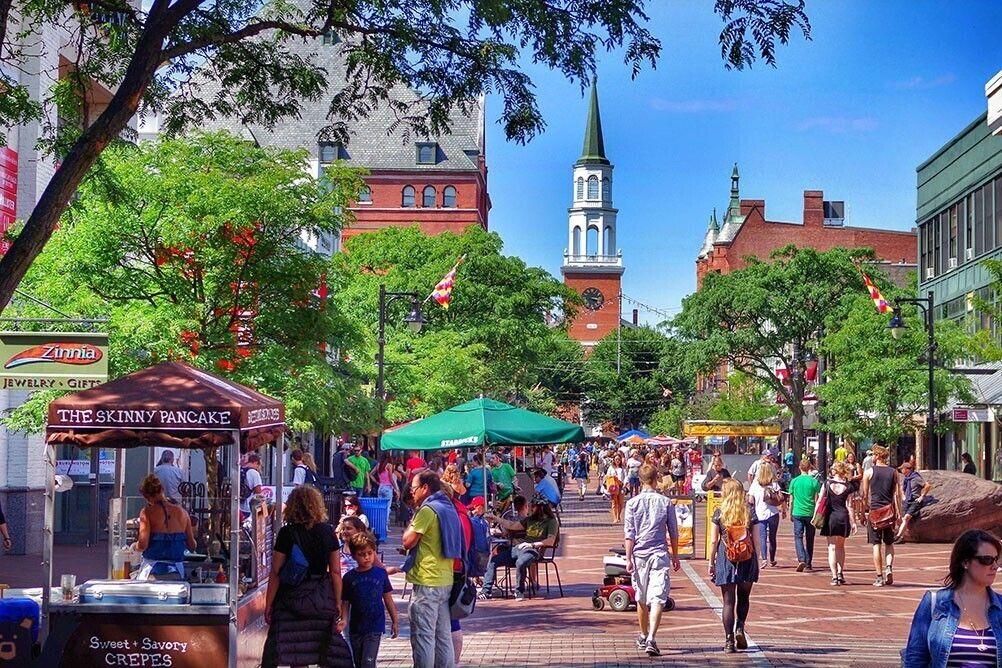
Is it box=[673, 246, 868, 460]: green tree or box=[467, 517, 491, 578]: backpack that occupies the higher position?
box=[673, 246, 868, 460]: green tree

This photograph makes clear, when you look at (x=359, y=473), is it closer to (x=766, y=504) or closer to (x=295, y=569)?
(x=766, y=504)

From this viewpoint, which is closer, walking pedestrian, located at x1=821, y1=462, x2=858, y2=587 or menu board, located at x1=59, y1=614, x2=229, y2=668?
menu board, located at x1=59, y1=614, x2=229, y2=668

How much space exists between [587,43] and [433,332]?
47.0 m

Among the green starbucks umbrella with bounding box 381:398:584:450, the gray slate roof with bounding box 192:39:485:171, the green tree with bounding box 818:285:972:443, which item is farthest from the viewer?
the gray slate roof with bounding box 192:39:485:171

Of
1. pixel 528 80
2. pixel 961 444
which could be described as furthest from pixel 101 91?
pixel 961 444

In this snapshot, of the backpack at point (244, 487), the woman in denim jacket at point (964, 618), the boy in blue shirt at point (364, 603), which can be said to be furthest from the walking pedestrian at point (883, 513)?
the woman in denim jacket at point (964, 618)

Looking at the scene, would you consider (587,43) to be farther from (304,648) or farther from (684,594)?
(684,594)

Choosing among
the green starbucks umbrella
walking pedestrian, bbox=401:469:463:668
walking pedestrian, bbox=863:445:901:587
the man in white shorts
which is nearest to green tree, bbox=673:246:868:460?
the green starbucks umbrella

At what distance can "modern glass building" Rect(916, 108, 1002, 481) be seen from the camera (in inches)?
1698

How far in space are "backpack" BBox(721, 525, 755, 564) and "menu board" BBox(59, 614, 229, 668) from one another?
538cm

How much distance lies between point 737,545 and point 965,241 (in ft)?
116

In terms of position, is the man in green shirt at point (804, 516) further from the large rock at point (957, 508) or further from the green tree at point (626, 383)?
the green tree at point (626, 383)

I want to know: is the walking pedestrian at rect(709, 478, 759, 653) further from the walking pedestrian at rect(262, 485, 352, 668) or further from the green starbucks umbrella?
the green starbucks umbrella

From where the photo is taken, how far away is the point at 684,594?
2002 cm
